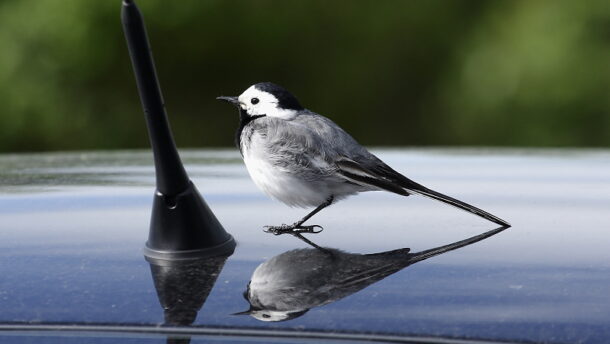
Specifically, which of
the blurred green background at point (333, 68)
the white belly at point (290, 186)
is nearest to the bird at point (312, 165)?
the white belly at point (290, 186)

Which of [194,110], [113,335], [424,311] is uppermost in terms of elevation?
[194,110]

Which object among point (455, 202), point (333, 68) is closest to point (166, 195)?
point (455, 202)

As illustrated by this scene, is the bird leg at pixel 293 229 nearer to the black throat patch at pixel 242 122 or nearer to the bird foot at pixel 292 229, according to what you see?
the bird foot at pixel 292 229

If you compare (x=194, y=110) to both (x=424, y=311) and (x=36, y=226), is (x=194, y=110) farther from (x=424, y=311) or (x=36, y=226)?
(x=424, y=311)

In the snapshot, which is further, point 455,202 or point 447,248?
point 455,202

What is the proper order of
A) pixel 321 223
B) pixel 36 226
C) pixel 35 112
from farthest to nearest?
1. pixel 35 112
2. pixel 321 223
3. pixel 36 226

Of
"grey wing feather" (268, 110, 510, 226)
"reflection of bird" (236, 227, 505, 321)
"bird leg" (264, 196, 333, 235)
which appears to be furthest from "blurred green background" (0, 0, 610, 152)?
"reflection of bird" (236, 227, 505, 321)

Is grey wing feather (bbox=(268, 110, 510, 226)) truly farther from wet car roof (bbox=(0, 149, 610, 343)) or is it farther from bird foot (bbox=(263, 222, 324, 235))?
bird foot (bbox=(263, 222, 324, 235))

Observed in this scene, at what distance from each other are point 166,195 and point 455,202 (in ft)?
3.13

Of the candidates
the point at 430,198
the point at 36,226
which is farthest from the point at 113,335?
the point at 430,198

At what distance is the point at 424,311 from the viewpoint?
1.58 metres

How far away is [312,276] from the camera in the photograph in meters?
1.84

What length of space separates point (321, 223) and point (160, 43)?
8.46m

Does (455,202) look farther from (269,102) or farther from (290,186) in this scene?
(269,102)
